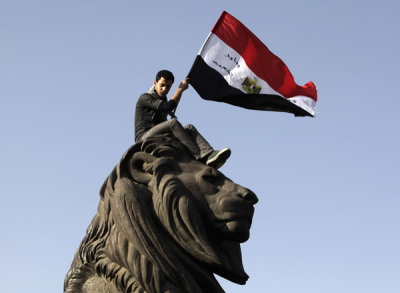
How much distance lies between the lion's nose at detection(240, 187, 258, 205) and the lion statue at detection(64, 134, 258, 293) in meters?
0.01

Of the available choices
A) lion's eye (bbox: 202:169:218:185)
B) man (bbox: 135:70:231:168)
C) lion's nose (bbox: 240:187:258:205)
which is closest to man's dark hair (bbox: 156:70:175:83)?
man (bbox: 135:70:231:168)

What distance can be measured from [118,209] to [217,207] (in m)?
0.99

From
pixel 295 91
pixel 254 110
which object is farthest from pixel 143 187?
pixel 295 91

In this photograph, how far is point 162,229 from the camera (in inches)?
332

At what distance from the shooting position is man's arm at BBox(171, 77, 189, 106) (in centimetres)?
1001

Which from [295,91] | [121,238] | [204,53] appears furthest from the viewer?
[295,91]

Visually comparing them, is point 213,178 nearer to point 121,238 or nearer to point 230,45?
point 121,238

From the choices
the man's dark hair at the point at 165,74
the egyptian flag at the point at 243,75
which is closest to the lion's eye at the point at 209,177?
the man's dark hair at the point at 165,74

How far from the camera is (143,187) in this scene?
8656mm

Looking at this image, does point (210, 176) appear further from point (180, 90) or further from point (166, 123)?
point (180, 90)

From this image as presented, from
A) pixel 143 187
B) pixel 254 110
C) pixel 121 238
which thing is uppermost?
pixel 254 110

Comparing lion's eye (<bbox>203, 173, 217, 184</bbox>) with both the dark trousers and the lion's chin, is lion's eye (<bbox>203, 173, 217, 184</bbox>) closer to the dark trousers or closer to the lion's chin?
the dark trousers

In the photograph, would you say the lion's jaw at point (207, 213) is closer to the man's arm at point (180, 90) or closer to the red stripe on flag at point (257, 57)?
the man's arm at point (180, 90)

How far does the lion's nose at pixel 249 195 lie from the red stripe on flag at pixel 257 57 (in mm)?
3699
